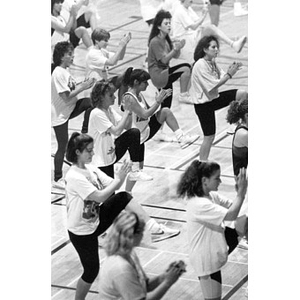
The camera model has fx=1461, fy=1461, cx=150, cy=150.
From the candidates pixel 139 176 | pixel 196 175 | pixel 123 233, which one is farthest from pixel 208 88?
pixel 123 233

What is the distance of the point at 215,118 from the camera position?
8320mm

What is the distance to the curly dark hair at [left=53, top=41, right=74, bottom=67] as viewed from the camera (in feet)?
28.0

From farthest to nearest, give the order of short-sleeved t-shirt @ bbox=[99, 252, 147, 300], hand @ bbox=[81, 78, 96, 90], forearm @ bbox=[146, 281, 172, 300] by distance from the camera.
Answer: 1. hand @ bbox=[81, 78, 96, 90]
2. forearm @ bbox=[146, 281, 172, 300]
3. short-sleeved t-shirt @ bbox=[99, 252, 147, 300]

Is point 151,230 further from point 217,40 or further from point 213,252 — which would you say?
point 217,40

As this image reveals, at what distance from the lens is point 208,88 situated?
27.3ft

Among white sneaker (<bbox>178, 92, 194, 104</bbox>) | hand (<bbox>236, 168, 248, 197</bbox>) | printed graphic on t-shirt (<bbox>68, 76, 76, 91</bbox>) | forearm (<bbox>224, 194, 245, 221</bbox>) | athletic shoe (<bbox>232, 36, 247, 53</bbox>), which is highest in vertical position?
athletic shoe (<bbox>232, 36, 247, 53</bbox>)

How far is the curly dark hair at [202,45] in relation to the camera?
8227mm

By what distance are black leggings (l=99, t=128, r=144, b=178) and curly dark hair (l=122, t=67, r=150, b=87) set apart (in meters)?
0.28

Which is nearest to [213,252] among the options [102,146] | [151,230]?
[151,230]

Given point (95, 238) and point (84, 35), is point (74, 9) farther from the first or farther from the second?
point (95, 238)

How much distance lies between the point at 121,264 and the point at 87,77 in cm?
121

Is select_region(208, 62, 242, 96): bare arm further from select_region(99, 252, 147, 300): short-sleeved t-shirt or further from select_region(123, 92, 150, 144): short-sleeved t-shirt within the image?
select_region(99, 252, 147, 300): short-sleeved t-shirt

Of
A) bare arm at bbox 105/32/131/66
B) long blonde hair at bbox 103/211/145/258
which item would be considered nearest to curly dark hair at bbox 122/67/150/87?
bare arm at bbox 105/32/131/66

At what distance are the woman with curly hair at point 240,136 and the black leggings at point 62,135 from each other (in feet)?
2.89
